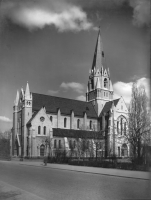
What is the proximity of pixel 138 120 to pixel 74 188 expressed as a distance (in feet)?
4.99

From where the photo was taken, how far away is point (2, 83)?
501cm

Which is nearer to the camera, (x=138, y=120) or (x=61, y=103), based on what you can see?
(x=138, y=120)

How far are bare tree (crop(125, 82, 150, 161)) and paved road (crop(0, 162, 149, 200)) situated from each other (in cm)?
46

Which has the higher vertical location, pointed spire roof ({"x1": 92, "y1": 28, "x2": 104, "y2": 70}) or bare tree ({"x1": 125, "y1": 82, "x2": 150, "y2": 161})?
pointed spire roof ({"x1": 92, "y1": 28, "x2": 104, "y2": 70})

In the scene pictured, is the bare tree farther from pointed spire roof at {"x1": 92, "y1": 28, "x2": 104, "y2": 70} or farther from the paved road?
pointed spire roof at {"x1": 92, "y1": 28, "x2": 104, "y2": 70}

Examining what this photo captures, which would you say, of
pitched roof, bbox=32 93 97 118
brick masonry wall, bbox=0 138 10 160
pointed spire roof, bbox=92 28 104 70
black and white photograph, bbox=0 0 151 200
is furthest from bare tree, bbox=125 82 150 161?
brick masonry wall, bbox=0 138 10 160

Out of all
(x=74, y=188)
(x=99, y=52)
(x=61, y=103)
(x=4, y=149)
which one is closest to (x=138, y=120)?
(x=99, y=52)

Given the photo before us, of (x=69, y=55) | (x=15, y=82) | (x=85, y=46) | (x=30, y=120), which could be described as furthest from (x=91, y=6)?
(x=30, y=120)

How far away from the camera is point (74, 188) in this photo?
3.53m

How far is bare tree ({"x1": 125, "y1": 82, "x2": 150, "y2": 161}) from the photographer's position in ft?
8.34

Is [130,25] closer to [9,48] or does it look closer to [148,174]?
[148,174]

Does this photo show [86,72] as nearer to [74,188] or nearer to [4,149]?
[74,188]

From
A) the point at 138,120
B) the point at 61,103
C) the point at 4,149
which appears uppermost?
the point at 61,103

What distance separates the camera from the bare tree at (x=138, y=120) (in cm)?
254
